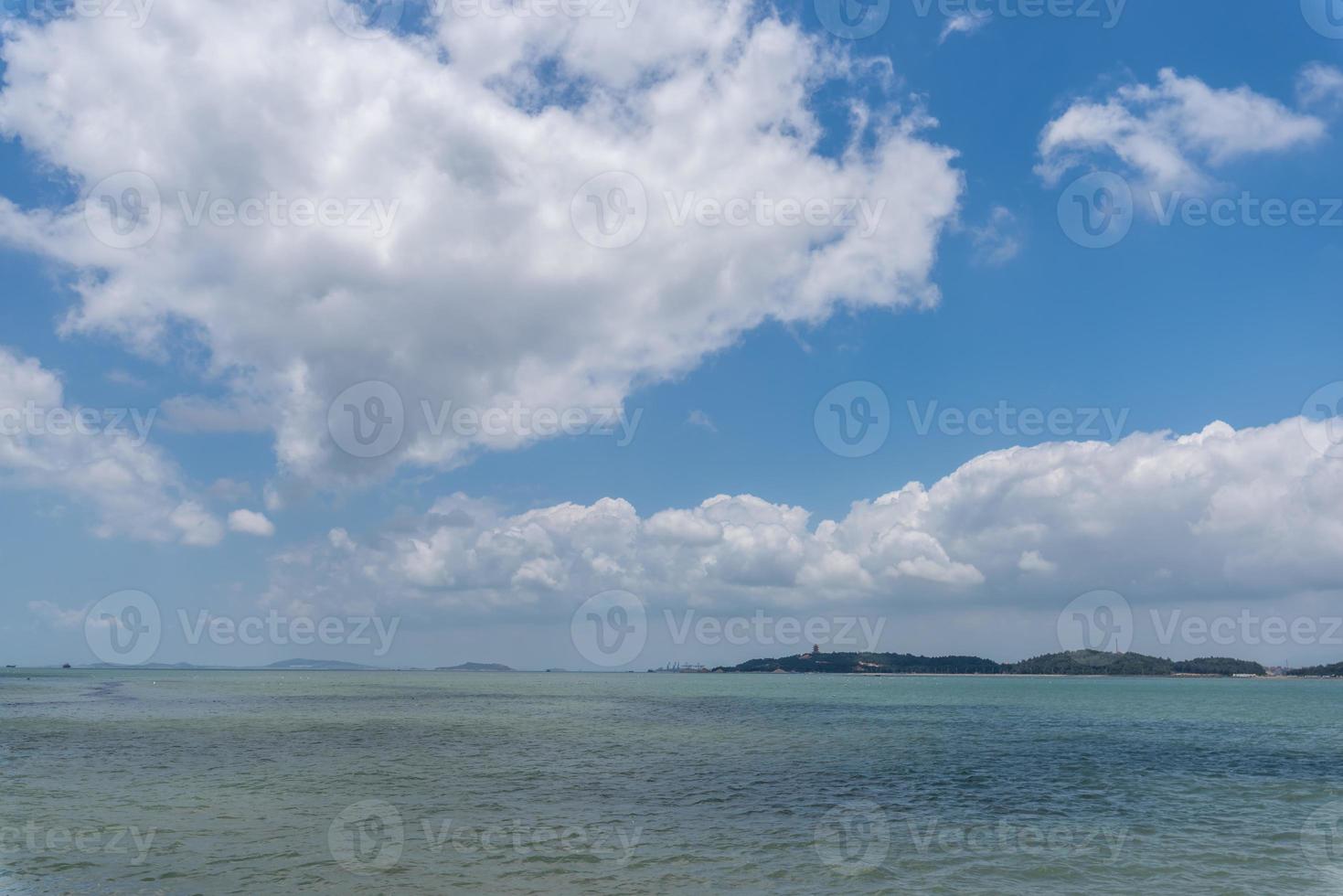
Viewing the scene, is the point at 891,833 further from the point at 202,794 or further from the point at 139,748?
the point at 139,748

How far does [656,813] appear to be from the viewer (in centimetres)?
3438

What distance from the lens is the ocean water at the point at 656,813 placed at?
82.3 ft

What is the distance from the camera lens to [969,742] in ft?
219

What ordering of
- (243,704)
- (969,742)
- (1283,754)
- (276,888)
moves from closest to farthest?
(276,888) < (1283,754) < (969,742) < (243,704)

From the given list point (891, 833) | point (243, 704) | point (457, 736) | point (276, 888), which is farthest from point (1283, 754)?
point (243, 704)

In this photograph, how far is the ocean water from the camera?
2509cm

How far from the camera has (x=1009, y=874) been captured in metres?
25.9

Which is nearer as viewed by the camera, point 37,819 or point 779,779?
point 37,819

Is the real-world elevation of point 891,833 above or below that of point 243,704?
above

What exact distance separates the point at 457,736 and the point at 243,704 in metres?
60.0

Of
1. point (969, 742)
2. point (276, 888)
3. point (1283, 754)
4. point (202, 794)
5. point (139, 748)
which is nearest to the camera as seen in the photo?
point (276, 888)

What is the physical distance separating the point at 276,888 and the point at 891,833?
21382 millimetres

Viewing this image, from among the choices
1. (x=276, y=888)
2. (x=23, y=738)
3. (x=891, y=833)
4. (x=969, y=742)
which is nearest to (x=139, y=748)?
(x=23, y=738)

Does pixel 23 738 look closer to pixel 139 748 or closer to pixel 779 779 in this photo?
pixel 139 748
